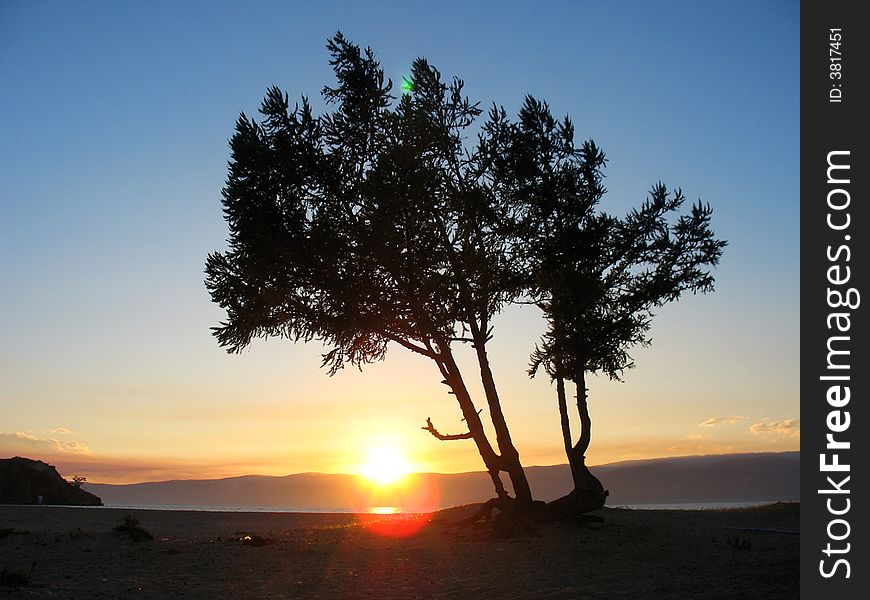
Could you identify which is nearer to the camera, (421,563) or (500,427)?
(421,563)

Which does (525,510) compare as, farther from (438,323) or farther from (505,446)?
(438,323)

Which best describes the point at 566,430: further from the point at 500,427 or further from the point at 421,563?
the point at 421,563

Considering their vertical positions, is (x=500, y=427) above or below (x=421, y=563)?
above

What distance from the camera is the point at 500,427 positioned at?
22078 millimetres

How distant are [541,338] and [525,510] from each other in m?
5.09

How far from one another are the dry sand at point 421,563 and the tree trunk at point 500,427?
1187 mm

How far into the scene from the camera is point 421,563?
16938mm

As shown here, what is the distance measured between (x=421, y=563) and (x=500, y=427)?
6.04 meters

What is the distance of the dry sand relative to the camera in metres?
14.1

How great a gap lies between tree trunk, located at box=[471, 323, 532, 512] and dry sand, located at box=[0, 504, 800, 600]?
1187mm

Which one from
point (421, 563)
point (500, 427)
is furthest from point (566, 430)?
point (421, 563)

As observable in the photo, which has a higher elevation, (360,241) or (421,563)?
(360,241)
